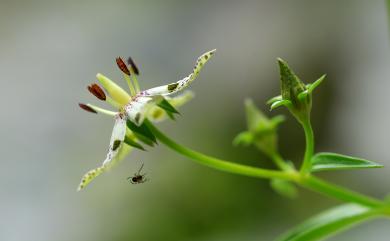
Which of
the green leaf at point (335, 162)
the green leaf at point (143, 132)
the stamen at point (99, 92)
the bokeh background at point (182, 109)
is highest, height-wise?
the bokeh background at point (182, 109)

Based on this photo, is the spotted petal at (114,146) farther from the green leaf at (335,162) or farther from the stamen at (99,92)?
the green leaf at (335,162)

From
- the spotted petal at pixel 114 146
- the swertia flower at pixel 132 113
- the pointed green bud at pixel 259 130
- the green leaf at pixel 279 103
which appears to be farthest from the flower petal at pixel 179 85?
the pointed green bud at pixel 259 130

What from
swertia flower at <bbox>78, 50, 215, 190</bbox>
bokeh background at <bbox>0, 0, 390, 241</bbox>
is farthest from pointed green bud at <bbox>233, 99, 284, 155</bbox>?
bokeh background at <bbox>0, 0, 390, 241</bbox>

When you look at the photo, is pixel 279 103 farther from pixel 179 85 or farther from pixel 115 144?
pixel 115 144

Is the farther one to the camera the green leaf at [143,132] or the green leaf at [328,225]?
the green leaf at [328,225]

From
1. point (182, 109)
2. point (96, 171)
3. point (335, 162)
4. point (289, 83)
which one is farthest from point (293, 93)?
point (182, 109)

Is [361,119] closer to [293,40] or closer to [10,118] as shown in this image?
[293,40]

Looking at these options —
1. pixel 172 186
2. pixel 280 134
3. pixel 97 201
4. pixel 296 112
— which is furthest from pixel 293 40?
pixel 296 112
